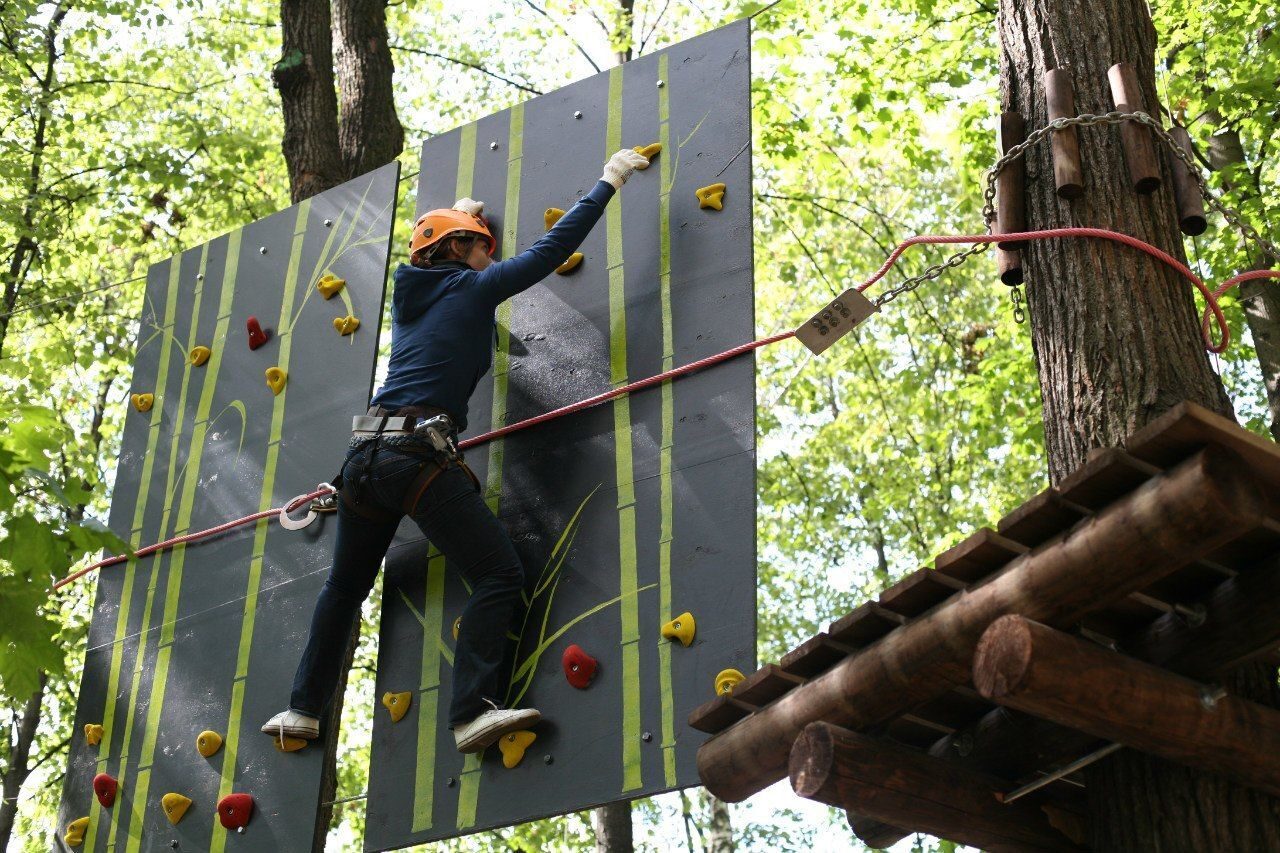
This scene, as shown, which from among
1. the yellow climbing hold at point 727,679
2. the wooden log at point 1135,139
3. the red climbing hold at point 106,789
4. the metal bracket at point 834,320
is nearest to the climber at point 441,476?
the yellow climbing hold at point 727,679

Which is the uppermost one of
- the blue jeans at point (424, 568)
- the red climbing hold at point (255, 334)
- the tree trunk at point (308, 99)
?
the tree trunk at point (308, 99)

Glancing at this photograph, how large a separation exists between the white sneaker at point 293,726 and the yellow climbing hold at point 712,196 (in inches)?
98.2

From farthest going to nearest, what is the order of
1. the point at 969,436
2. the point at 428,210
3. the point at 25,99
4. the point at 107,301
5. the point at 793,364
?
the point at 793,364 < the point at 969,436 < the point at 107,301 < the point at 25,99 < the point at 428,210

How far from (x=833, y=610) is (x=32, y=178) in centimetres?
1093

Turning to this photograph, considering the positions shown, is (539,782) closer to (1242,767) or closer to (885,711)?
(885,711)

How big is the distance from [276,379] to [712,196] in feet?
7.55

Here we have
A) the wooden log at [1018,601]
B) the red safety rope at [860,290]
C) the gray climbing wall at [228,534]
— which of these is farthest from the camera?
the gray climbing wall at [228,534]

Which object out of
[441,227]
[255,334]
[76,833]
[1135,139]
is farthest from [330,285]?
[1135,139]

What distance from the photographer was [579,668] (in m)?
5.45

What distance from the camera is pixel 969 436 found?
15008 millimetres

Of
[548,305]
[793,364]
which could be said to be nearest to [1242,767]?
[548,305]

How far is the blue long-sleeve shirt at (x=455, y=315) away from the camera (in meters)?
5.89

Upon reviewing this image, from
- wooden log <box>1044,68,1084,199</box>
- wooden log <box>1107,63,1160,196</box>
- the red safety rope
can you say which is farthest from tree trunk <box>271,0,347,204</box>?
wooden log <box>1107,63,1160,196</box>

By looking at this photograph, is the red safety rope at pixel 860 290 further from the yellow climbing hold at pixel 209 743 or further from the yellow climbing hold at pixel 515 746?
the yellow climbing hold at pixel 515 746
